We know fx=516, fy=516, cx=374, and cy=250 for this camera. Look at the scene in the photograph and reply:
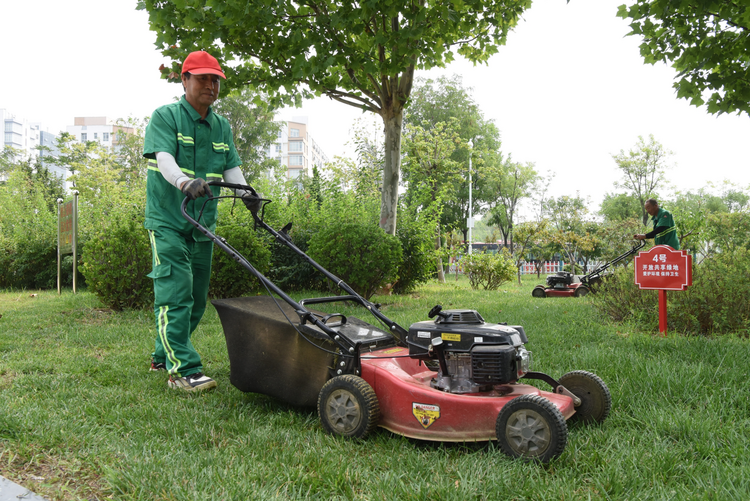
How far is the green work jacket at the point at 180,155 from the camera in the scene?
3.32 m

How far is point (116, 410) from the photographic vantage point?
280 centimetres

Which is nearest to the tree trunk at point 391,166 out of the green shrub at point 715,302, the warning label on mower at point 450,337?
the green shrub at point 715,302

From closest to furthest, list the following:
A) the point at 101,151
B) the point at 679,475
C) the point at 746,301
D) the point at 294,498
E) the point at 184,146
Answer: the point at 294,498
the point at 679,475
the point at 184,146
the point at 746,301
the point at 101,151

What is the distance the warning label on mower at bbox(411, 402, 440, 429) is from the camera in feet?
7.61

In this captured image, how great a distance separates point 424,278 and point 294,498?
826 centimetres

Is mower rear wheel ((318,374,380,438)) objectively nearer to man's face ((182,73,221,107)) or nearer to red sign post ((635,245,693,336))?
man's face ((182,73,221,107))

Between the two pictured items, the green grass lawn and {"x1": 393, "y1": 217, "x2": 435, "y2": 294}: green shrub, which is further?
{"x1": 393, "y1": 217, "x2": 435, "y2": 294}: green shrub

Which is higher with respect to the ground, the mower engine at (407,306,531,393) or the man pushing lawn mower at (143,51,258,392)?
the man pushing lawn mower at (143,51,258,392)

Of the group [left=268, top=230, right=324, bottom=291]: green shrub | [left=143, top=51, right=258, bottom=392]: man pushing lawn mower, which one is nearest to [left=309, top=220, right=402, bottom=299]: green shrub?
[left=268, top=230, right=324, bottom=291]: green shrub

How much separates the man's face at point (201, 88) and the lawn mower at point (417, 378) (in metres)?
1.03

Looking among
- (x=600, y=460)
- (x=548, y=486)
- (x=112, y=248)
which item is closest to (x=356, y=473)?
(x=548, y=486)

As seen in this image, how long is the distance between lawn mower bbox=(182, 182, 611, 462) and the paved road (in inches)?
47.2

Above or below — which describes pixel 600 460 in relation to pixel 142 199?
below

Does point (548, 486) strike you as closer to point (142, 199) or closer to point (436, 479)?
point (436, 479)
